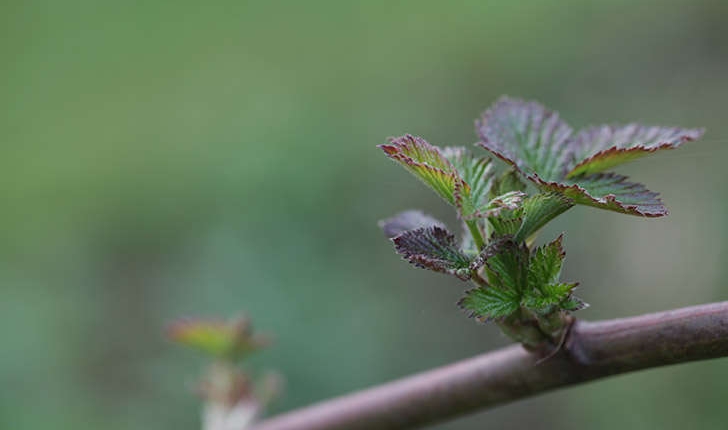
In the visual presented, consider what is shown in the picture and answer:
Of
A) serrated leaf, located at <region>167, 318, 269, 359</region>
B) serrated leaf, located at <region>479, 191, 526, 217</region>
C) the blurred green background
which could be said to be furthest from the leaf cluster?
the blurred green background

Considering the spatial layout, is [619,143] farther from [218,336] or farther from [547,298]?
[218,336]

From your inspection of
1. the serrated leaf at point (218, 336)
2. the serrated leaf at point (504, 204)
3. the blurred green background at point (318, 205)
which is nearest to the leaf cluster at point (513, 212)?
the serrated leaf at point (504, 204)

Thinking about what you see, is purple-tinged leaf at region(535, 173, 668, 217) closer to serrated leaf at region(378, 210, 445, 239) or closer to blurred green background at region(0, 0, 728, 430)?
serrated leaf at region(378, 210, 445, 239)

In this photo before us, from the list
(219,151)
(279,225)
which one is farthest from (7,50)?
(279,225)

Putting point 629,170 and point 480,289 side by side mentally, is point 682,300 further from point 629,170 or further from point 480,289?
point 480,289

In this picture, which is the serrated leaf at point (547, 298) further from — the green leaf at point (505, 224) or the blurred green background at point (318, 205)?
the blurred green background at point (318, 205)

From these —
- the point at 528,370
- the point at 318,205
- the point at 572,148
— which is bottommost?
the point at 528,370

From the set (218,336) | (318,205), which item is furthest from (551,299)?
(318,205)
